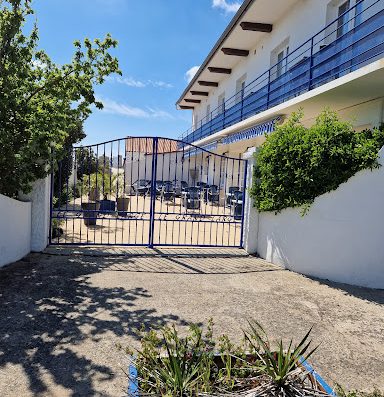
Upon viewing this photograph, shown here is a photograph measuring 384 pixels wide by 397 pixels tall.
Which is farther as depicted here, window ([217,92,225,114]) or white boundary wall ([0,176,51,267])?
window ([217,92,225,114])

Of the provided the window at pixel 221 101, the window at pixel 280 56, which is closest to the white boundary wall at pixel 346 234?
the window at pixel 280 56

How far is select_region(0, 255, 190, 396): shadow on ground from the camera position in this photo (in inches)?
140

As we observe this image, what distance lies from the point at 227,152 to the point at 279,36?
9.43m

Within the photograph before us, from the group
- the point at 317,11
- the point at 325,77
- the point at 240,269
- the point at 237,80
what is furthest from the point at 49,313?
the point at 237,80

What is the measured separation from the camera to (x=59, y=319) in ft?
15.5

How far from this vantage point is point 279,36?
14617mm

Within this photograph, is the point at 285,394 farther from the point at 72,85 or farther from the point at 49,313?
the point at 72,85

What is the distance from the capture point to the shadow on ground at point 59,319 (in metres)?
3.55

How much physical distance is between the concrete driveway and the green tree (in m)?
2.01

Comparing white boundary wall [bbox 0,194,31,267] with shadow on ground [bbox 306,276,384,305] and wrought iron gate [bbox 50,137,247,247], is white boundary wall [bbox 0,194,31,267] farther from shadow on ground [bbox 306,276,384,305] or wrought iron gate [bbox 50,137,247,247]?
shadow on ground [bbox 306,276,384,305]

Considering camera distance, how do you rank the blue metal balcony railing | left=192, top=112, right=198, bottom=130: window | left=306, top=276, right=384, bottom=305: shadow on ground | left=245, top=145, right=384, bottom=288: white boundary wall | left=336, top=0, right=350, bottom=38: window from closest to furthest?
1. left=306, top=276, right=384, bottom=305: shadow on ground
2. left=245, top=145, right=384, bottom=288: white boundary wall
3. the blue metal balcony railing
4. left=336, top=0, right=350, bottom=38: window
5. left=192, top=112, right=198, bottom=130: window

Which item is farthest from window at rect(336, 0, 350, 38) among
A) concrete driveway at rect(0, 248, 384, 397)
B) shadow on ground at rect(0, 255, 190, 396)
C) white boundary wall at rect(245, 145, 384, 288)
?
shadow on ground at rect(0, 255, 190, 396)

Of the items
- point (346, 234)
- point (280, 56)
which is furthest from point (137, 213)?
point (280, 56)

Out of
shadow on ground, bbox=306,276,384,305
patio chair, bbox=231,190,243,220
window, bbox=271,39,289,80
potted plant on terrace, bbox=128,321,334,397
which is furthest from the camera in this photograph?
window, bbox=271,39,289,80
